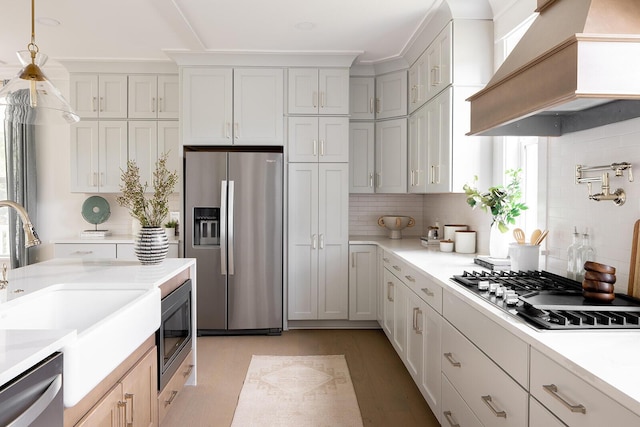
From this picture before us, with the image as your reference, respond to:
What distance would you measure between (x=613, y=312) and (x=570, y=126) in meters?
Result: 1.09

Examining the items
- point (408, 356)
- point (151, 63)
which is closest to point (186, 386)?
point (408, 356)

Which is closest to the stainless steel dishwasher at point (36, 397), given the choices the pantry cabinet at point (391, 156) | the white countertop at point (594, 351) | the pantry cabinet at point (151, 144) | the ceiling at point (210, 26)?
the white countertop at point (594, 351)

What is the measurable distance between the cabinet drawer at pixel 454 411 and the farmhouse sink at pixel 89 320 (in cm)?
A: 147

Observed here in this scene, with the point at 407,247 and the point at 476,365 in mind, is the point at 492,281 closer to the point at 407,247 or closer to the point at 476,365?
the point at 476,365

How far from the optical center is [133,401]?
1.94 m

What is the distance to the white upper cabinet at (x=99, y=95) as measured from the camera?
455cm

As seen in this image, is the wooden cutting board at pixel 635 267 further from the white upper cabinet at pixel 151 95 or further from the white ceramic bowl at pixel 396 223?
the white upper cabinet at pixel 151 95

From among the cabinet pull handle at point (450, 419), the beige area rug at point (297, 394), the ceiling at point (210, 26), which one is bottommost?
the beige area rug at point (297, 394)

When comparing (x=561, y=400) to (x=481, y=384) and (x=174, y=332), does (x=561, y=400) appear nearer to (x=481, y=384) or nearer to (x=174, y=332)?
(x=481, y=384)

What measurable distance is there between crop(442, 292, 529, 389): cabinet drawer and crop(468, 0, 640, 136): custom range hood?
2.69 feet

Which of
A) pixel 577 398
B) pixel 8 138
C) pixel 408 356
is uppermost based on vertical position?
pixel 8 138

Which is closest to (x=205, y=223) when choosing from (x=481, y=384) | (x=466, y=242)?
(x=466, y=242)

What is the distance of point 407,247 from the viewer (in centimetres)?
396

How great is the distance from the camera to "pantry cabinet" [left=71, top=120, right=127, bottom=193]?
15.0 ft
